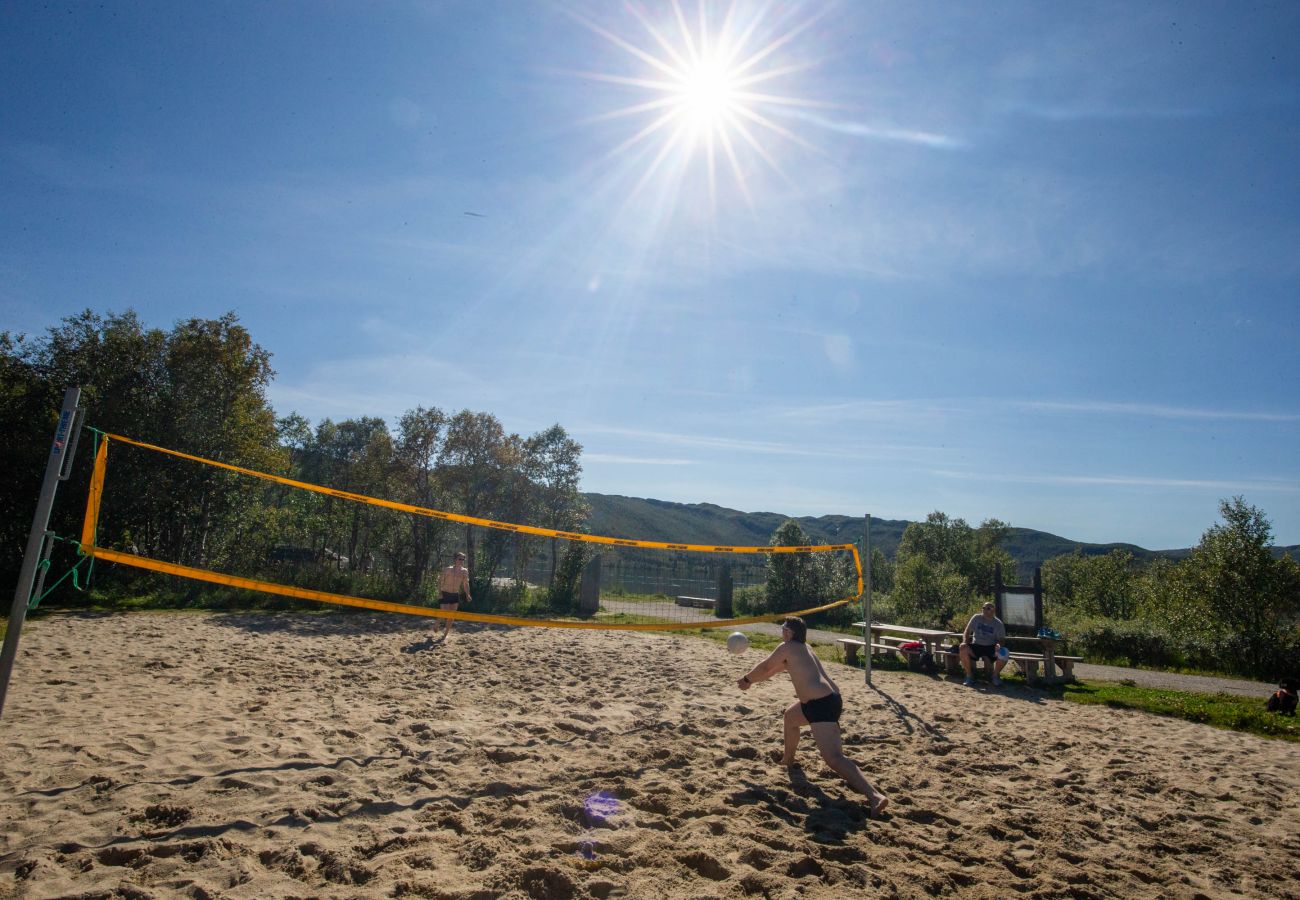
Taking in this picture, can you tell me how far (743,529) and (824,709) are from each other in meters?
76.9

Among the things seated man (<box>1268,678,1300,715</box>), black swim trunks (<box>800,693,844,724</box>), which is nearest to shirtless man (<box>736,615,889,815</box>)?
black swim trunks (<box>800,693,844,724</box>)

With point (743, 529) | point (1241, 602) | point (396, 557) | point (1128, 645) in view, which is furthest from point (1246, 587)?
point (743, 529)

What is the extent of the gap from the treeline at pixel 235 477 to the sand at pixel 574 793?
704 cm

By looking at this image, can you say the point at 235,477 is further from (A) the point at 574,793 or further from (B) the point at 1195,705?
(B) the point at 1195,705

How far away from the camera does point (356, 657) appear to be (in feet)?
26.8

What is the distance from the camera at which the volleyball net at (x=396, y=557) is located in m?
13.4

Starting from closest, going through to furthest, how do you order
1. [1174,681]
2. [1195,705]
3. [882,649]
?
[1195,705] < [882,649] < [1174,681]

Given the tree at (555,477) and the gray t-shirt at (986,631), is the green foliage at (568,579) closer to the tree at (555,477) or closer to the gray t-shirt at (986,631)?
the tree at (555,477)

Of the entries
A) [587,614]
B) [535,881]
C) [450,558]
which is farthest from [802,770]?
[450,558]

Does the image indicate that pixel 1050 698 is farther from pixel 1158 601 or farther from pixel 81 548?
pixel 1158 601

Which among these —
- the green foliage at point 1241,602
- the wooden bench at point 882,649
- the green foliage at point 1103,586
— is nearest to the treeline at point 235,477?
the wooden bench at point 882,649

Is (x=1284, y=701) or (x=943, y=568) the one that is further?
(x=943, y=568)

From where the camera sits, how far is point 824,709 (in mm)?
4523

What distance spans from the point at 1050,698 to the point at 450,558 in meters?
12.9
